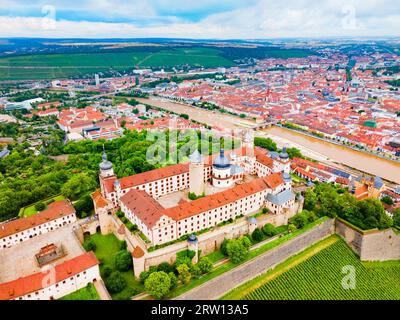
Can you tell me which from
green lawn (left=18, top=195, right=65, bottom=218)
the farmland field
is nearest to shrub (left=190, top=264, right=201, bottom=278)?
green lawn (left=18, top=195, right=65, bottom=218)

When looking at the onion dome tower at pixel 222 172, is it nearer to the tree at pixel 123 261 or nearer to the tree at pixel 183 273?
the tree at pixel 183 273

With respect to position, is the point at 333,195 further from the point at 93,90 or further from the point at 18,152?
the point at 93,90

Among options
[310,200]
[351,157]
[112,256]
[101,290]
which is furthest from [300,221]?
[351,157]

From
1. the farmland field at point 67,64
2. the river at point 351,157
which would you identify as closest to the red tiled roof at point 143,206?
the river at point 351,157

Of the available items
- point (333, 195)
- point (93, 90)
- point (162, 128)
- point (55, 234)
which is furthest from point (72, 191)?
point (93, 90)

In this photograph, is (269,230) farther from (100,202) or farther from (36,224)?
(36,224)
